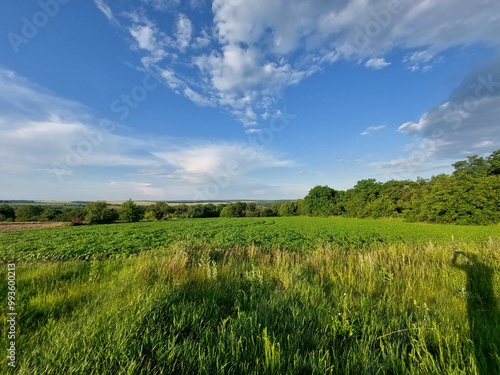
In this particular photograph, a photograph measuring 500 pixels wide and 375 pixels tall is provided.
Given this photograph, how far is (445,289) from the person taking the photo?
13.1 feet

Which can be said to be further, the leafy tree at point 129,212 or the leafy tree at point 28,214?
the leafy tree at point 129,212

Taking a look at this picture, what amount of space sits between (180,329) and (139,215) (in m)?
73.4

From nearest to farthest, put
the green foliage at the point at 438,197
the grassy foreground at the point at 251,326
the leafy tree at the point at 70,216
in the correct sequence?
the grassy foreground at the point at 251,326 < the green foliage at the point at 438,197 < the leafy tree at the point at 70,216

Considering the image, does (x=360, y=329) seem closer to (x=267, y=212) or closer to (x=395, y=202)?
(x=395, y=202)

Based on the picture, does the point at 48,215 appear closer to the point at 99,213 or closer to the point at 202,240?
the point at 99,213

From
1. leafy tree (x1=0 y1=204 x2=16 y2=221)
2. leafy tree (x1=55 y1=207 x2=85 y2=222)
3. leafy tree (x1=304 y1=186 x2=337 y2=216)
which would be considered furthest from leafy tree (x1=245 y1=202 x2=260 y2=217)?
leafy tree (x1=0 y1=204 x2=16 y2=221)

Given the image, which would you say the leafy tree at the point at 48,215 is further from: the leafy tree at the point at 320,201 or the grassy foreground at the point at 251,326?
the leafy tree at the point at 320,201

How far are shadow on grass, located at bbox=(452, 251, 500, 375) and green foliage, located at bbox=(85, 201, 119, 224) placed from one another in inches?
2730

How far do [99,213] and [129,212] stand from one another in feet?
25.8

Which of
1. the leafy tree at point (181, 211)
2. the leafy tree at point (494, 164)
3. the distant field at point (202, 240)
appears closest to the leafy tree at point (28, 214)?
the leafy tree at point (181, 211)

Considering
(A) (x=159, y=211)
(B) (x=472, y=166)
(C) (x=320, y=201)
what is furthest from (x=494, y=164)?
(A) (x=159, y=211)

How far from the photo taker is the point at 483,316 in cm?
300

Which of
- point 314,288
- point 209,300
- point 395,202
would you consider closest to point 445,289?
point 314,288

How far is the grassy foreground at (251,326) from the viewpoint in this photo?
1.93 m
